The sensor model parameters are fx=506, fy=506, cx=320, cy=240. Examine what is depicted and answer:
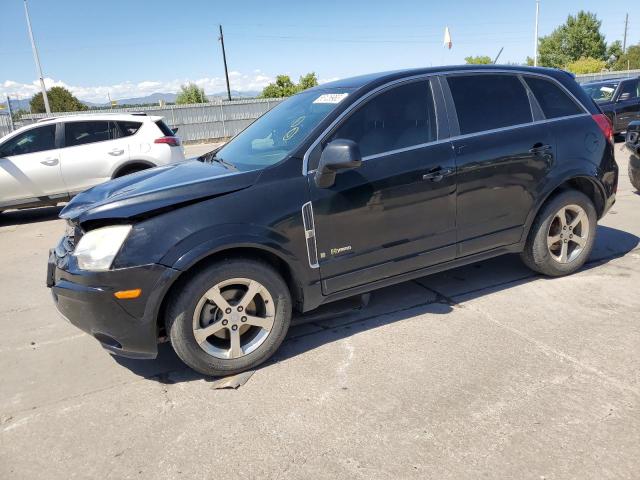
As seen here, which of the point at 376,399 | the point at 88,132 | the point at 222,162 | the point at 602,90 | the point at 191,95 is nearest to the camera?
the point at 376,399

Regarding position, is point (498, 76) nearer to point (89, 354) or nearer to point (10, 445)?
point (89, 354)

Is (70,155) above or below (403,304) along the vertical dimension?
above

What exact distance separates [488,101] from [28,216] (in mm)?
8851

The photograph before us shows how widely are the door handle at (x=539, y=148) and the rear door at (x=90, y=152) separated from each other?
6911 mm

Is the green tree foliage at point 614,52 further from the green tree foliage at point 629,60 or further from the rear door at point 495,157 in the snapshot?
the rear door at point 495,157

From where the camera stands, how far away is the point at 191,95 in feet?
191

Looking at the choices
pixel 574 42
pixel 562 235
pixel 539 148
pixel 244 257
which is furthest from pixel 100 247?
pixel 574 42

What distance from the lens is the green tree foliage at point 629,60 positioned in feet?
219

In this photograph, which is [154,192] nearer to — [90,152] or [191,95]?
[90,152]

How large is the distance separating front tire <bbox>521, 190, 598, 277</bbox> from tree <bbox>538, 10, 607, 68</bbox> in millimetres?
70818

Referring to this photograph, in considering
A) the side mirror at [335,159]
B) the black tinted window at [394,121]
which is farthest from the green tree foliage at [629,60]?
the side mirror at [335,159]

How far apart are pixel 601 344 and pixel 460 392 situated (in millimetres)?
1175

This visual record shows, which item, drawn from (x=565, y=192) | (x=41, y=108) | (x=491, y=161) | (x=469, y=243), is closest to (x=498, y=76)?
(x=491, y=161)

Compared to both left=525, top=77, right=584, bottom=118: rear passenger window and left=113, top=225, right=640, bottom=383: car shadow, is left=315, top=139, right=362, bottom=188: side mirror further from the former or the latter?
left=525, top=77, right=584, bottom=118: rear passenger window
